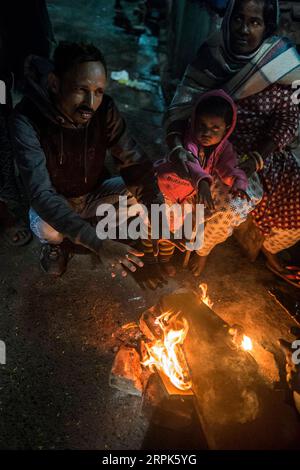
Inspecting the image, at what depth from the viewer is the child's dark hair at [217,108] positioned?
3.22m

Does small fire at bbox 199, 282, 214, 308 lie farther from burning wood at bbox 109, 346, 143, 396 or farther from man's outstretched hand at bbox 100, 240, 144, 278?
man's outstretched hand at bbox 100, 240, 144, 278

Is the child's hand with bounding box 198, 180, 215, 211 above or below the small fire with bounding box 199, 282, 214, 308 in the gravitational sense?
above

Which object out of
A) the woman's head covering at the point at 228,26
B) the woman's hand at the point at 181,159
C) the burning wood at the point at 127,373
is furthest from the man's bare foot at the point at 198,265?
the woman's head covering at the point at 228,26

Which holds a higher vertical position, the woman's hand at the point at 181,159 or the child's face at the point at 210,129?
the child's face at the point at 210,129

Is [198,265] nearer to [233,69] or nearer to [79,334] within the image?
[79,334]

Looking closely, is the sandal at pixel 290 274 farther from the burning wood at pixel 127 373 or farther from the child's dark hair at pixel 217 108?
the burning wood at pixel 127 373

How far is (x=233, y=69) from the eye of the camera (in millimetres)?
3584

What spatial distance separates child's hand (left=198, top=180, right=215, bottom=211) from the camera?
3195 mm

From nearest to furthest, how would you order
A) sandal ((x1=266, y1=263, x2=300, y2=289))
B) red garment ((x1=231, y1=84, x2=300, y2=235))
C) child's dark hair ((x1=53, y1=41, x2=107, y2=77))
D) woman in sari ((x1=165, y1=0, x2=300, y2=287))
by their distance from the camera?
1. child's dark hair ((x1=53, y1=41, x2=107, y2=77))
2. woman in sari ((x1=165, y1=0, x2=300, y2=287))
3. red garment ((x1=231, y1=84, x2=300, y2=235))
4. sandal ((x1=266, y1=263, x2=300, y2=289))

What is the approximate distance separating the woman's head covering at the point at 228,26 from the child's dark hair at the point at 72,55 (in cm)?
153

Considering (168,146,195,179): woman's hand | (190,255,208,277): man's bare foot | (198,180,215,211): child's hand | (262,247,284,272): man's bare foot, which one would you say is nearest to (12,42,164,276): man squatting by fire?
(168,146,195,179): woman's hand

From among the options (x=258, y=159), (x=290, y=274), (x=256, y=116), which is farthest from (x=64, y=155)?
(x=290, y=274)

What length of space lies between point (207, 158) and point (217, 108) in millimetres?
547

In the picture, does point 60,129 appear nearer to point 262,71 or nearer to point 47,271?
point 47,271
